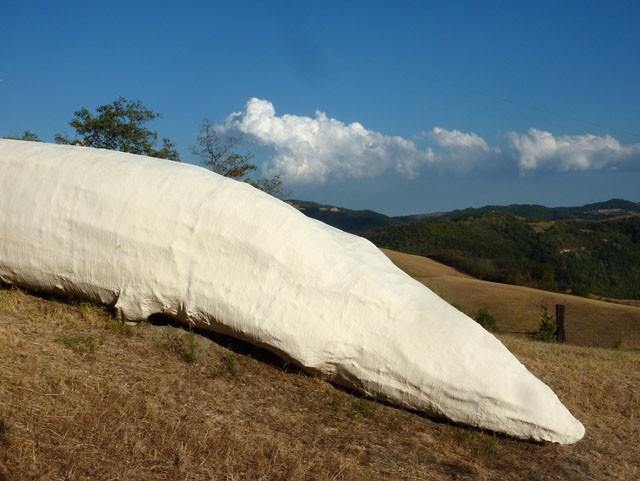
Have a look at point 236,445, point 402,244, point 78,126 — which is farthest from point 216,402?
point 402,244

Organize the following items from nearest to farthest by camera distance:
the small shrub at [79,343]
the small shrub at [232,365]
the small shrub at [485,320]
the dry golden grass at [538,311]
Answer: the small shrub at [79,343]
the small shrub at [232,365]
the small shrub at [485,320]
the dry golden grass at [538,311]

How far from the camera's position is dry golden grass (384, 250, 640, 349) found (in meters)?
26.0

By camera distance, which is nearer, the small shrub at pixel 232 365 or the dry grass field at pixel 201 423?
the dry grass field at pixel 201 423

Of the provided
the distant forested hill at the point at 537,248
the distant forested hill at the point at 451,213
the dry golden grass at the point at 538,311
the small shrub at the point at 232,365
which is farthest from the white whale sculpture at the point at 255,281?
the distant forested hill at the point at 451,213

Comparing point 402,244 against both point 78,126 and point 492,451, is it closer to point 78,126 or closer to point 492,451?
point 78,126

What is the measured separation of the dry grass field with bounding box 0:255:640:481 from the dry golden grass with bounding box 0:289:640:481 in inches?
0.5

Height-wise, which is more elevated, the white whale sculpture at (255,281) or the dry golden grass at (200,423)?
the white whale sculpture at (255,281)

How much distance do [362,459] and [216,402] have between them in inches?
62.5

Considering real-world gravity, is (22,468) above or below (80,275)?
below

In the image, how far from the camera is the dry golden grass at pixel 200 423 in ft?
15.6

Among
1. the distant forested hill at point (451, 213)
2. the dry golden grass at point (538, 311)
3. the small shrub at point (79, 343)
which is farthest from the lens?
the distant forested hill at point (451, 213)

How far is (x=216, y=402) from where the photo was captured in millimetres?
6219

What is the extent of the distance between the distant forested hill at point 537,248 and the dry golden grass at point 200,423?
47.1m

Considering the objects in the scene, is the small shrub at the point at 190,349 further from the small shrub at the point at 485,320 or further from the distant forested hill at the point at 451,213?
the distant forested hill at the point at 451,213
